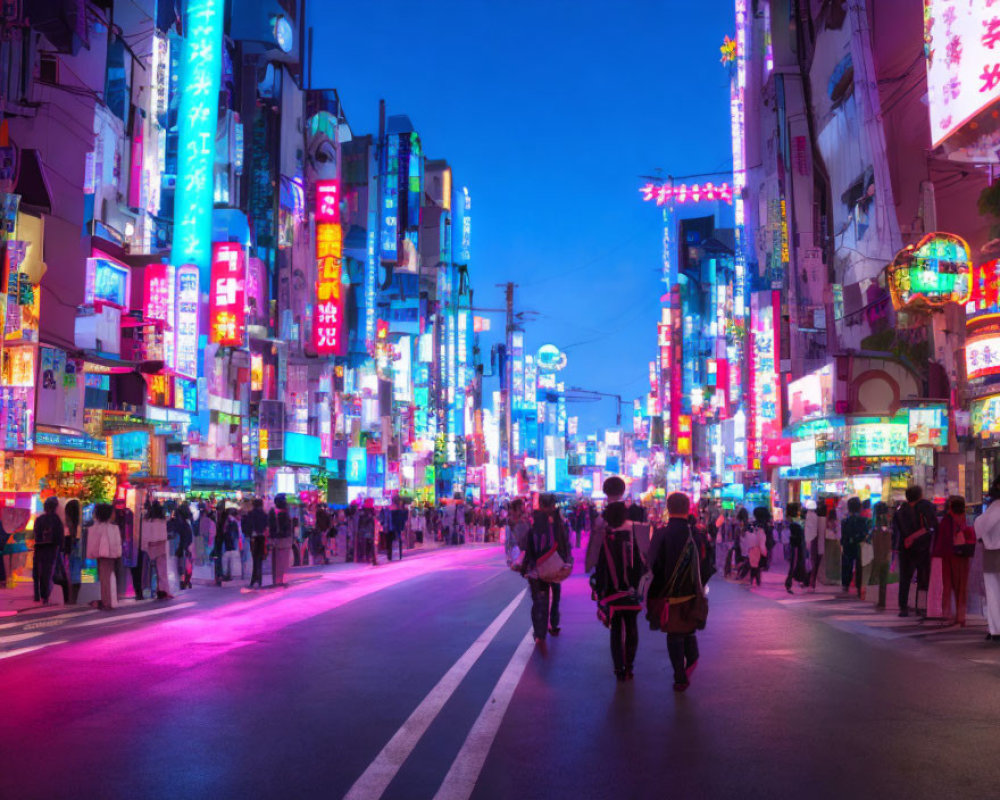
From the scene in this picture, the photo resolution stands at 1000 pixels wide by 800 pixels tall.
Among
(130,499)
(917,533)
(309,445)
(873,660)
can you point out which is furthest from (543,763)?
(309,445)

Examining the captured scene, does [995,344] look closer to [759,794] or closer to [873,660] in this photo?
[873,660]

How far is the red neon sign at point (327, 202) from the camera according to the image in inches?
2165

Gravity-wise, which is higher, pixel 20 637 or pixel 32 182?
pixel 32 182

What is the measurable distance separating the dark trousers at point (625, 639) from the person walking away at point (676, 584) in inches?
19.2

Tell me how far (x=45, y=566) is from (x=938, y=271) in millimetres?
17677

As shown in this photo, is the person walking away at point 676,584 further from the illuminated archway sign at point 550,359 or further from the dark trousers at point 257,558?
the illuminated archway sign at point 550,359

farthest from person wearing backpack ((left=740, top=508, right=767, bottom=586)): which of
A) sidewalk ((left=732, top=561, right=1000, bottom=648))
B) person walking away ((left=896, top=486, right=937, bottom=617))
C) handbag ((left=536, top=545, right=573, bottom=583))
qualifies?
handbag ((left=536, top=545, right=573, bottom=583))

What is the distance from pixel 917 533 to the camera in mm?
16359

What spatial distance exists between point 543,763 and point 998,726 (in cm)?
346

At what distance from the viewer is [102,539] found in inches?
705

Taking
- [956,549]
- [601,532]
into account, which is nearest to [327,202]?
[956,549]

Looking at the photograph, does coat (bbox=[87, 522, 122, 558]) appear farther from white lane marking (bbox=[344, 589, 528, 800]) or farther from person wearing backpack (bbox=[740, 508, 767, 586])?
person wearing backpack (bbox=[740, 508, 767, 586])

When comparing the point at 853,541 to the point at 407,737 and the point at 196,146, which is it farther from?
the point at 196,146

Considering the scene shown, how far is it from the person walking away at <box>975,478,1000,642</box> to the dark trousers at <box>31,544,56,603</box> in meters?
13.5
